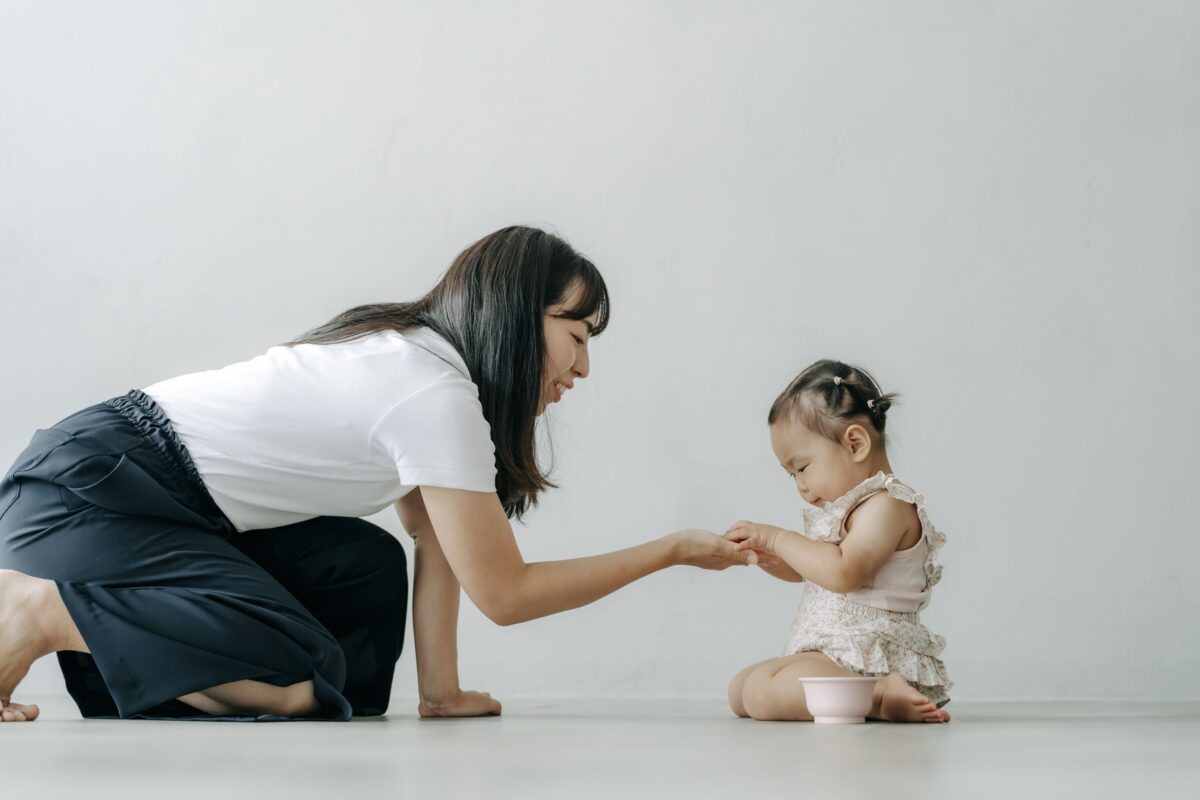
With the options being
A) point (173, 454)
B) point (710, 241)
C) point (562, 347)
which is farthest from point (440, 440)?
point (710, 241)

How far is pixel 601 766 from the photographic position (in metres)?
0.93

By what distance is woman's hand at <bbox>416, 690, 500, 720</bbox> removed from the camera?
5.34 feet

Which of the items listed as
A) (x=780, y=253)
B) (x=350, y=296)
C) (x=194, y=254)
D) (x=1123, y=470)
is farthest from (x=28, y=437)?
(x=1123, y=470)

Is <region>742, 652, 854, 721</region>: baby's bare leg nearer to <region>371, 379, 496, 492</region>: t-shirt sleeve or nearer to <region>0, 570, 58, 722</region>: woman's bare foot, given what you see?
<region>371, 379, 496, 492</region>: t-shirt sleeve

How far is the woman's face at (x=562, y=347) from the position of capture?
156 cm

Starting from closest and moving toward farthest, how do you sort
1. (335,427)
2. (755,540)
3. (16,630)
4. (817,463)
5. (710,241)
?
(16,630) < (335,427) < (755,540) < (817,463) < (710,241)

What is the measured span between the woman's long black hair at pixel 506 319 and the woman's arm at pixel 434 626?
0.47 feet

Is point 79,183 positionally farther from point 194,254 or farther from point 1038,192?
point 1038,192

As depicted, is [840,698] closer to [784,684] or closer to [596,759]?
[784,684]

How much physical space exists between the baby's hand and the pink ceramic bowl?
0.25 meters

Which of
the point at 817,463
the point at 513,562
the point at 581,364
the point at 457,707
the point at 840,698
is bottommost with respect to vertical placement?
the point at 457,707

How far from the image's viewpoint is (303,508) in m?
1.53

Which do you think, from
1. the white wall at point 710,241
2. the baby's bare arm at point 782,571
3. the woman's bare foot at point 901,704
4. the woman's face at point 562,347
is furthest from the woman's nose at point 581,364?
the white wall at point 710,241

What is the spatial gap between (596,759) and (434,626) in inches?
27.1
